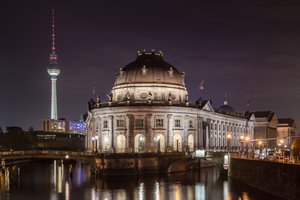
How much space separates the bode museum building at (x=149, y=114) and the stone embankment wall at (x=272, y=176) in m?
Result: 48.6

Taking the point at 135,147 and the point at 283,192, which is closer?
the point at 283,192

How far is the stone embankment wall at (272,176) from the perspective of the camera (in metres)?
75.4

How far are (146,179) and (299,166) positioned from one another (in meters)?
56.8

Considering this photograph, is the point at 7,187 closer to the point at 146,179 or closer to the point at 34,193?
the point at 34,193

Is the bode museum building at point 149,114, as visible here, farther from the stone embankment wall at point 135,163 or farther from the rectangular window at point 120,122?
the stone embankment wall at point 135,163

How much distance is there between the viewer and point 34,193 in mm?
104000

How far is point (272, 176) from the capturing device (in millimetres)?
87188

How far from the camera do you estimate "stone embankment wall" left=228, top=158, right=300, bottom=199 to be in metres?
75.4

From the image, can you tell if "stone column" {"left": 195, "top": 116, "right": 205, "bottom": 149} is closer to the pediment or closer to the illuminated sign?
the pediment

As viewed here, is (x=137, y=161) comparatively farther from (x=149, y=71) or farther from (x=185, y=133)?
(x=149, y=71)

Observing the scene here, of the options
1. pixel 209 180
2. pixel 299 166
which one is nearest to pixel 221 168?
pixel 209 180

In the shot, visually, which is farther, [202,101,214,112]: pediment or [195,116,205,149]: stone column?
[202,101,214,112]: pediment

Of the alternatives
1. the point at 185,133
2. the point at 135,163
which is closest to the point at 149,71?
the point at 185,133

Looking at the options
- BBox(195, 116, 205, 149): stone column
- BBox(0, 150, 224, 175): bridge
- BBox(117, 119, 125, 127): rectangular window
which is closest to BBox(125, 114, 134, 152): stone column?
BBox(117, 119, 125, 127): rectangular window
